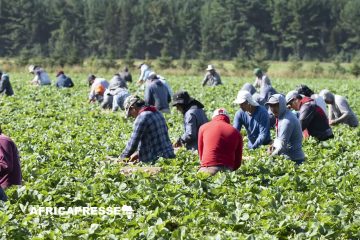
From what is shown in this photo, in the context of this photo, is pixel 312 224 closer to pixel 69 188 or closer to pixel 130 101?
pixel 69 188

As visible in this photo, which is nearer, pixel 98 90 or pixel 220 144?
pixel 220 144

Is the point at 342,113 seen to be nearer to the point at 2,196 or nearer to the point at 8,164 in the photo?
the point at 8,164

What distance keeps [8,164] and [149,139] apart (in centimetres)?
299

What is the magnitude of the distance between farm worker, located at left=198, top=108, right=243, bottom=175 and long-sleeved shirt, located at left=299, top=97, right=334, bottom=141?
3.75 m

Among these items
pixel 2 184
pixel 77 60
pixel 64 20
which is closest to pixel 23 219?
pixel 2 184

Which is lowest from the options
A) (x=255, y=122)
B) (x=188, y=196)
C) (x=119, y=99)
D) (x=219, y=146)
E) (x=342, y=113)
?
(x=119, y=99)

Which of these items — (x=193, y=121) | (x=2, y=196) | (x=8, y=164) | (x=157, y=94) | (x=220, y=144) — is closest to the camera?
(x=2, y=196)

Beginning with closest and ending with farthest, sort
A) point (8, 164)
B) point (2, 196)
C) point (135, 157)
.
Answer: point (2, 196) → point (8, 164) → point (135, 157)

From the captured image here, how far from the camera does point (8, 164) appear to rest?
8.16 m

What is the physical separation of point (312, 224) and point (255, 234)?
22.9 inches

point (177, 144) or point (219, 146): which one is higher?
point (219, 146)

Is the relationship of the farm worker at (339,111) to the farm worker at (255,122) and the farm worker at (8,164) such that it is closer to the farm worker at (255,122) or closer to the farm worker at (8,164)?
the farm worker at (255,122)

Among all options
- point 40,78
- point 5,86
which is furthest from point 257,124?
point 40,78

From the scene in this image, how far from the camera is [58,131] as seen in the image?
50.8ft
